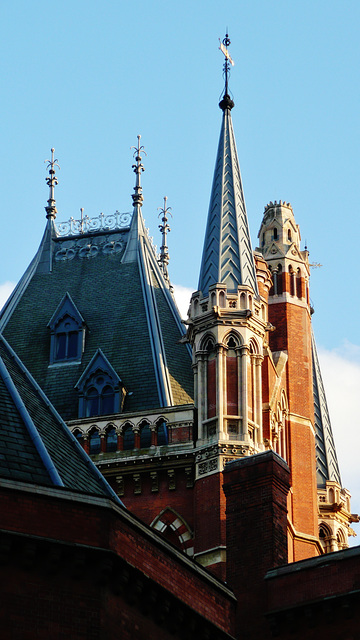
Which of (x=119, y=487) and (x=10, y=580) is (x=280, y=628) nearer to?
(x=10, y=580)

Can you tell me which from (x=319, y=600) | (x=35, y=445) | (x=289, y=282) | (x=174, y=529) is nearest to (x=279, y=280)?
(x=289, y=282)

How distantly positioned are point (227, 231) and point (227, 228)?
5.0 inches

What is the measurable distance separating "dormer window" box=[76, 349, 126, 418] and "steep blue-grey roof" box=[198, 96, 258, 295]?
14.5 feet

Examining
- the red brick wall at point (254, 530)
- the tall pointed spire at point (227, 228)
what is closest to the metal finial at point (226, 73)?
the tall pointed spire at point (227, 228)

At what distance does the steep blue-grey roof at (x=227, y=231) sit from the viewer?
148 ft

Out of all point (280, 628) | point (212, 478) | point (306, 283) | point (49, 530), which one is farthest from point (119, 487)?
point (49, 530)

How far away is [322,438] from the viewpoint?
5531cm

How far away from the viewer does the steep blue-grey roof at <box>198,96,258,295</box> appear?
45062mm

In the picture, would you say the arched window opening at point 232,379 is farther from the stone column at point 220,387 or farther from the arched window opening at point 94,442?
the arched window opening at point 94,442

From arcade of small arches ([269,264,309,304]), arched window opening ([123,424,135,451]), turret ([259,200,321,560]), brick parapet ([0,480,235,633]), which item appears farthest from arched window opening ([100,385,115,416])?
brick parapet ([0,480,235,633])

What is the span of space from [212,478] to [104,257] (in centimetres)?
1446

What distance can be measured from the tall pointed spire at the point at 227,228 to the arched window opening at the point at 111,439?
4.47 meters

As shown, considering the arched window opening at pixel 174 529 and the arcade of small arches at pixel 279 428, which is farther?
the arcade of small arches at pixel 279 428

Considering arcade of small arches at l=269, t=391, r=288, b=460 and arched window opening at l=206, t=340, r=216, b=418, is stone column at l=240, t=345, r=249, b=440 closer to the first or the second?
arched window opening at l=206, t=340, r=216, b=418
